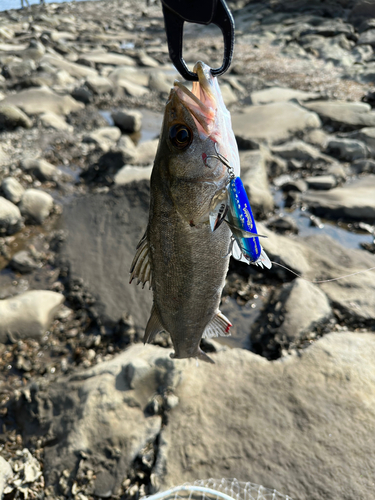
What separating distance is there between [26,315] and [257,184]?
19.1 feet

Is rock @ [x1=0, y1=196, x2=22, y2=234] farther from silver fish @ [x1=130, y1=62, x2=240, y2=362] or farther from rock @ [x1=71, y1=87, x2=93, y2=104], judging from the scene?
rock @ [x1=71, y1=87, x2=93, y2=104]

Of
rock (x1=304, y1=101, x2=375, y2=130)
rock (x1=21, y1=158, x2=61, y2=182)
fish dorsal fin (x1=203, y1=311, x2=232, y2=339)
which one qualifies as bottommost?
rock (x1=21, y1=158, x2=61, y2=182)

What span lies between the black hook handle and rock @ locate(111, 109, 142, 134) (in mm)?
11753

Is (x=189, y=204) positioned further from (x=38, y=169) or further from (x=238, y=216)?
(x=38, y=169)

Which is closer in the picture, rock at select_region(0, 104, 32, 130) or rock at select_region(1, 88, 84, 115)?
rock at select_region(0, 104, 32, 130)

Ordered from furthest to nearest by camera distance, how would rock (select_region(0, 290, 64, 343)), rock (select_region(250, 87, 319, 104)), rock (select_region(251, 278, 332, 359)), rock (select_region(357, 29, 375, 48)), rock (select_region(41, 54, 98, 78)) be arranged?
1. rock (select_region(357, 29, 375, 48))
2. rock (select_region(41, 54, 98, 78))
3. rock (select_region(250, 87, 319, 104))
4. rock (select_region(0, 290, 64, 343))
5. rock (select_region(251, 278, 332, 359))

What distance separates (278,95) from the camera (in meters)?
15.6

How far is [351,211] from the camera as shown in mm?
8953

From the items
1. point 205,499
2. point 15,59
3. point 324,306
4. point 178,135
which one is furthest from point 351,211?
point 15,59

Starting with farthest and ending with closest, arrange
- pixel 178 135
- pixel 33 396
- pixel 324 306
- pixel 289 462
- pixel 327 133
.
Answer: pixel 327 133
pixel 324 306
pixel 33 396
pixel 289 462
pixel 178 135

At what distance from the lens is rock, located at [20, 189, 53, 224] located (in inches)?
333

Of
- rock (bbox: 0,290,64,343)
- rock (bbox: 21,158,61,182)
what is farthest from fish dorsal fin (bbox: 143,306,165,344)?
rock (bbox: 21,158,61,182)

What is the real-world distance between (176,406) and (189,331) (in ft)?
7.99

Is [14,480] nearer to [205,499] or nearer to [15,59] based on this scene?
[205,499]
